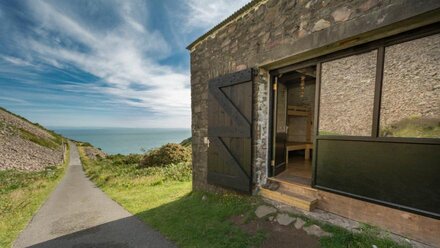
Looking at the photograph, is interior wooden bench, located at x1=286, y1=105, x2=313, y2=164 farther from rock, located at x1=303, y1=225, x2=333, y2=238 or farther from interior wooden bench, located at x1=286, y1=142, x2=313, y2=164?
rock, located at x1=303, y1=225, x2=333, y2=238

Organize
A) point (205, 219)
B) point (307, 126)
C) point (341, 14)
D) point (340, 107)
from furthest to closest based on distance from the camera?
point (307, 126)
point (205, 219)
point (340, 107)
point (341, 14)

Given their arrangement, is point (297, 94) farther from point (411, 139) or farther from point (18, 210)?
point (18, 210)

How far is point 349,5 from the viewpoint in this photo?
8.84 feet

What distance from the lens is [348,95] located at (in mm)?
3047

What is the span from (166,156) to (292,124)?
391 inches

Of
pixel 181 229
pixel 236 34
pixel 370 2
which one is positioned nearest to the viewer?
pixel 370 2

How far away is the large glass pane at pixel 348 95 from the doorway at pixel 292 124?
2.90 ft

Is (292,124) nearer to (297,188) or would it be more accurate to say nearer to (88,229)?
(297,188)

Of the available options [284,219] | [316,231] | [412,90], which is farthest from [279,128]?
[412,90]

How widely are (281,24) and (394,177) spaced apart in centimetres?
312

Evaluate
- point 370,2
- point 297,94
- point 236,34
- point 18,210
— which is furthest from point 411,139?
point 18,210

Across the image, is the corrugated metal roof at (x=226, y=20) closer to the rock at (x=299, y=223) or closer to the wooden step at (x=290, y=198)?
the wooden step at (x=290, y=198)

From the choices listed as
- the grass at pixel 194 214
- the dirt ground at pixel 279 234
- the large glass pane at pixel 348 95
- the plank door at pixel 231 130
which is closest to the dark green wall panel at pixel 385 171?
the large glass pane at pixel 348 95

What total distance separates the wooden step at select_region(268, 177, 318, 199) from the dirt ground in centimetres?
77
